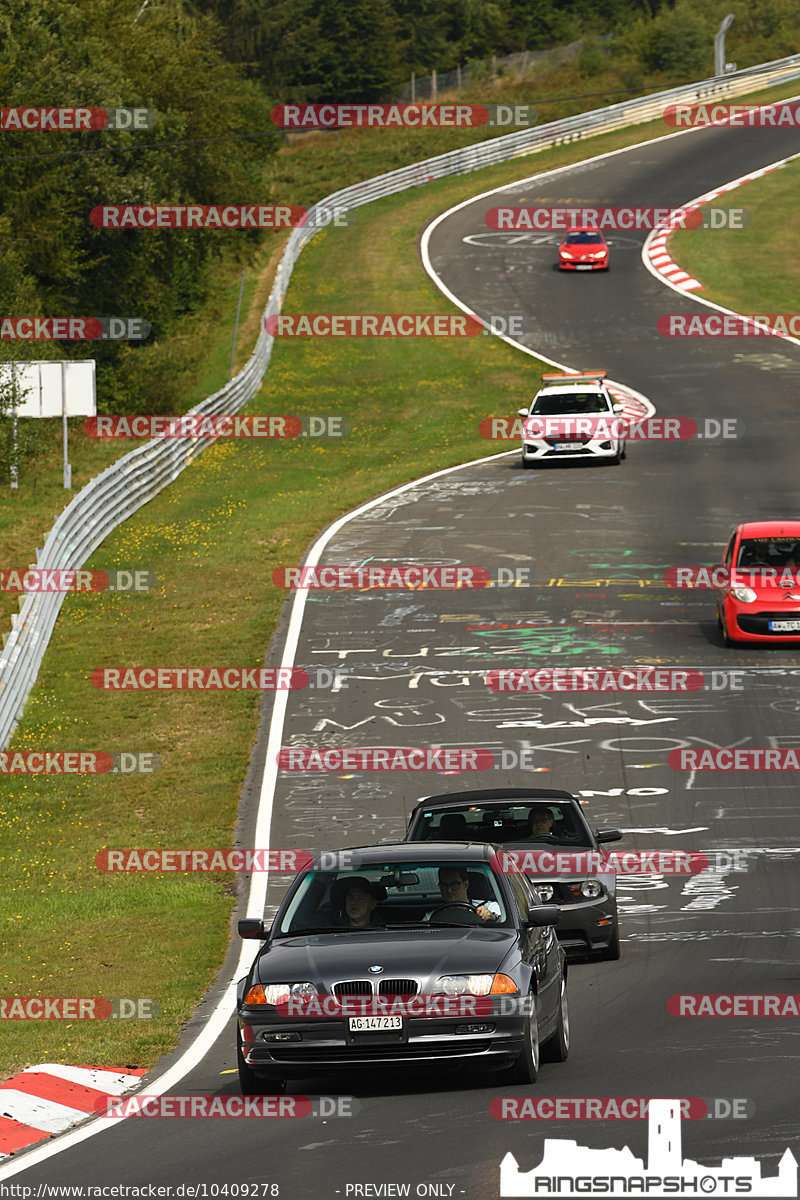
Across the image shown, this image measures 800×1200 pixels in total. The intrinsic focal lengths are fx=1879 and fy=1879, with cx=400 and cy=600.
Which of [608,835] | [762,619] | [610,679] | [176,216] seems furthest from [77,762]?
[176,216]

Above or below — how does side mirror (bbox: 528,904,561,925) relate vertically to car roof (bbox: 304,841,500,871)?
below

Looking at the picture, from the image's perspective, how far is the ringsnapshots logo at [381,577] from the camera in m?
31.2

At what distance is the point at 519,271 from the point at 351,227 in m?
11.3

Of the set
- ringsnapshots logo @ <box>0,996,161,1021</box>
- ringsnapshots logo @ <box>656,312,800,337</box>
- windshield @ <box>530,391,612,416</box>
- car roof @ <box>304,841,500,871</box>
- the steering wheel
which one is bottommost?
ringsnapshots logo @ <box>0,996,161,1021</box>

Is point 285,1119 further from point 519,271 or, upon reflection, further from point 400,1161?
point 519,271

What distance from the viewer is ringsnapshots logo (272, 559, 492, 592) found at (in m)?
31.2

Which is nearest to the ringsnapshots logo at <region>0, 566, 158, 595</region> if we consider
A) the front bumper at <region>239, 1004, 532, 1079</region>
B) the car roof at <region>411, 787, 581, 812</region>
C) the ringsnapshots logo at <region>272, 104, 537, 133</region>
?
the car roof at <region>411, 787, 581, 812</region>

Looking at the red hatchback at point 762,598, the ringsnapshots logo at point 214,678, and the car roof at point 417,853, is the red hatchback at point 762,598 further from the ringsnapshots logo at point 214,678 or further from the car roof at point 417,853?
the car roof at point 417,853

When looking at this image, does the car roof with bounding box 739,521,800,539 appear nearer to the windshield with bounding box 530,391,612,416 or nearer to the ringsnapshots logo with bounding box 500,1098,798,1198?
the windshield with bounding box 530,391,612,416

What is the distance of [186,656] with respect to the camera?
27.4 metres

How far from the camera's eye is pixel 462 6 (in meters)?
109

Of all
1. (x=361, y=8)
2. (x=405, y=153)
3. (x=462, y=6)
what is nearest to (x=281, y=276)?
(x=405, y=153)

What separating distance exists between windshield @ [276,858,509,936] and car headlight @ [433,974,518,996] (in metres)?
0.73

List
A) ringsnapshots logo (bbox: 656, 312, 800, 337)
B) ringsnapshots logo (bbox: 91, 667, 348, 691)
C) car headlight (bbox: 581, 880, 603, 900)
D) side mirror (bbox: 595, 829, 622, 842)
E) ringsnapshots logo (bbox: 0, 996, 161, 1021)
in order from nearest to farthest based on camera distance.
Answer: ringsnapshots logo (bbox: 0, 996, 161, 1021)
car headlight (bbox: 581, 880, 603, 900)
side mirror (bbox: 595, 829, 622, 842)
ringsnapshots logo (bbox: 91, 667, 348, 691)
ringsnapshots logo (bbox: 656, 312, 800, 337)
